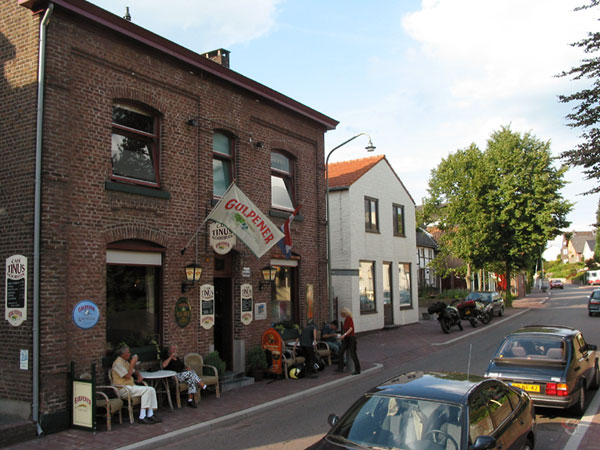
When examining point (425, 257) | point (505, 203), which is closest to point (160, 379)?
point (505, 203)

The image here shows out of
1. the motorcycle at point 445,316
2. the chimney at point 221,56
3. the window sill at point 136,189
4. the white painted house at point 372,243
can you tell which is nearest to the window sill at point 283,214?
the window sill at point 136,189

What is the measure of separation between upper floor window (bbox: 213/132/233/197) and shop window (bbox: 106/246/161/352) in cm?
277

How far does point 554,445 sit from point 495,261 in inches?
1238

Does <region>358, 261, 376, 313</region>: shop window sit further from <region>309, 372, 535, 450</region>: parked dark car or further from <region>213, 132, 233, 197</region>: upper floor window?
<region>309, 372, 535, 450</region>: parked dark car

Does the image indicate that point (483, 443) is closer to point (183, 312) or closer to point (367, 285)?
point (183, 312)

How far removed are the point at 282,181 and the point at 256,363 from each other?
5.59 m

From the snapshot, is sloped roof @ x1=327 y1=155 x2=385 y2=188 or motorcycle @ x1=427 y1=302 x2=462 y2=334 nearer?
sloped roof @ x1=327 y1=155 x2=385 y2=188

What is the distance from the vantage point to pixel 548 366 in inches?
344

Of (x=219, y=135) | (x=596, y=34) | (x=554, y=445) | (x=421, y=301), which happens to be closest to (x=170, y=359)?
(x=219, y=135)

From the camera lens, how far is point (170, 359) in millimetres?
10164

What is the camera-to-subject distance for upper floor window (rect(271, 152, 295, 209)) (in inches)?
596

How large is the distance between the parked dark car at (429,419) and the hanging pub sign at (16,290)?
5985 mm

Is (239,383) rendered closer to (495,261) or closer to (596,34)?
(596,34)

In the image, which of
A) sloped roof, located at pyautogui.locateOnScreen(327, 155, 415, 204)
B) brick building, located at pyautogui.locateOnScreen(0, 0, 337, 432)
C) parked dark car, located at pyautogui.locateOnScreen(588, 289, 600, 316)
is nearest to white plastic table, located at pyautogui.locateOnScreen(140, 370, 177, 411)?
brick building, located at pyautogui.locateOnScreen(0, 0, 337, 432)
